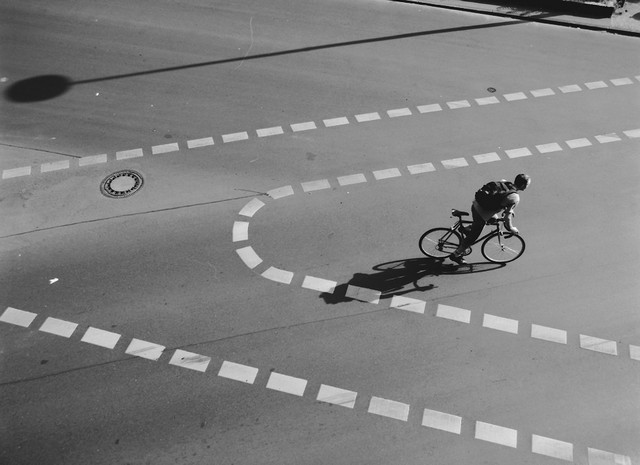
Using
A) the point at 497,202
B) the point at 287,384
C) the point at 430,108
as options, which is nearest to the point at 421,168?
the point at 430,108

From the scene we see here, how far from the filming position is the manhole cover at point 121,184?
9.81 metres

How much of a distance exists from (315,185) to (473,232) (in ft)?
9.91

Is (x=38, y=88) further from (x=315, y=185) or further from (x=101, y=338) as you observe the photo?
(x=101, y=338)

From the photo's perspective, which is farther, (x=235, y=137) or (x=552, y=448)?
(x=235, y=137)

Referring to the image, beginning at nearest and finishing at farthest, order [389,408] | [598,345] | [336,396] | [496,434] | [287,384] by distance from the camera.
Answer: [496,434], [389,408], [336,396], [287,384], [598,345]

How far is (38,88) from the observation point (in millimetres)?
11883

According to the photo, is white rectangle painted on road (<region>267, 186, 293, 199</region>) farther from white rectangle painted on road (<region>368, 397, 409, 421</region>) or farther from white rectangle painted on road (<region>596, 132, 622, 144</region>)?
white rectangle painted on road (<region>596, 132, 622, 144</region>)

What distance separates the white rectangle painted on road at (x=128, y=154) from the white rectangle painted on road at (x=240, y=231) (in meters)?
2.70

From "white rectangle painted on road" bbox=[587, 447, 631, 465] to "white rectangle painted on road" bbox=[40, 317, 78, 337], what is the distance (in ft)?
22.9

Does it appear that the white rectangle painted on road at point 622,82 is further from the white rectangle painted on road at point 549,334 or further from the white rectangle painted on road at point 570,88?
the white rectangle painted on road at point 549,334

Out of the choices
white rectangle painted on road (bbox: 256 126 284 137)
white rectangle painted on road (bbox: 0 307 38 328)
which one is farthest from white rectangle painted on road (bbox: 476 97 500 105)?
Result: white rectangle painted on road (bbox: 0 307 38 328)

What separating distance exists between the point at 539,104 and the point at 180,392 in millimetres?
8896

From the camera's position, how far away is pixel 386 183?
9906 mm

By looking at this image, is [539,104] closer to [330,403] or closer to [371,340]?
[371,340]
